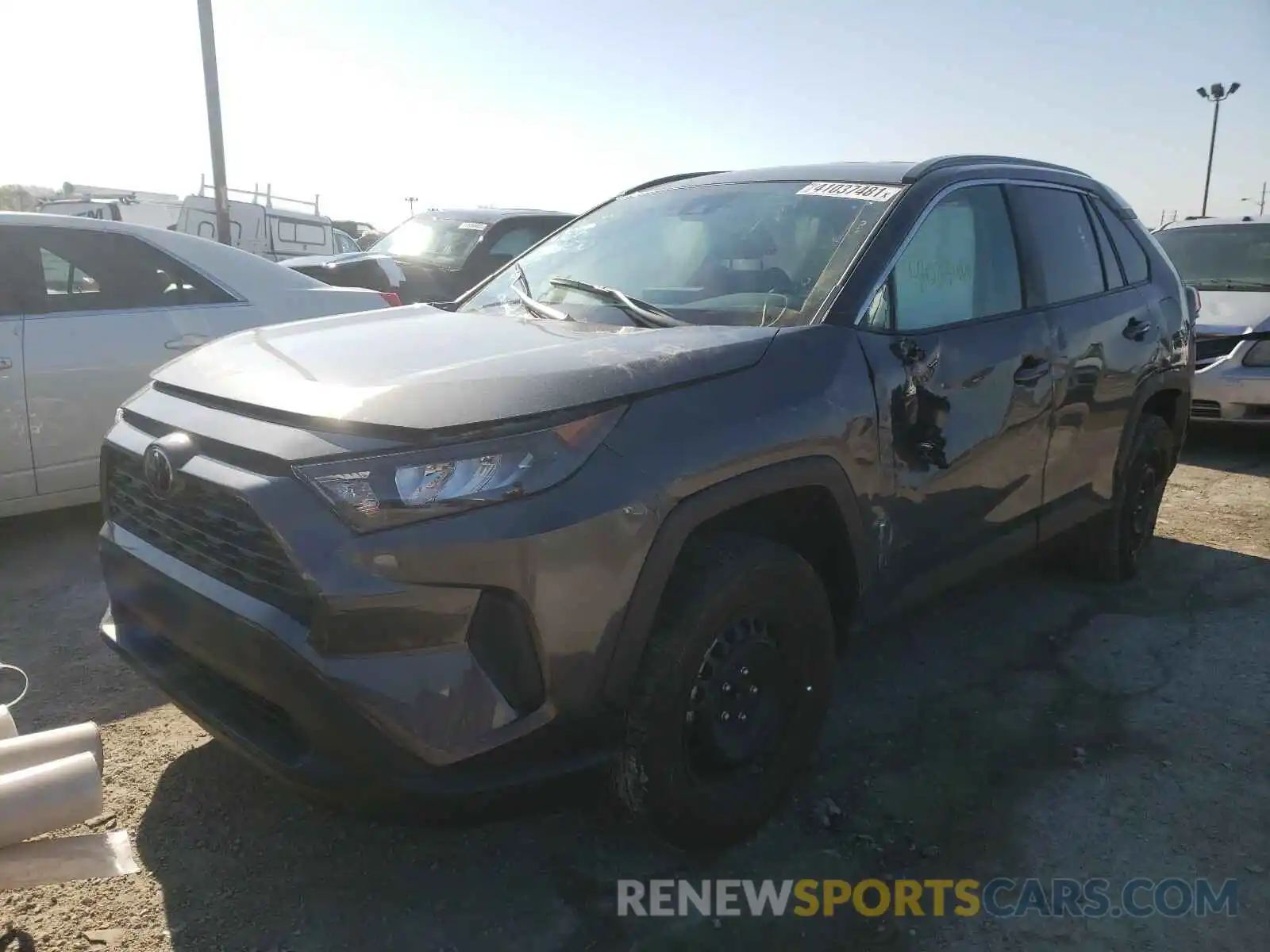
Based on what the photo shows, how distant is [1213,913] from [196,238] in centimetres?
520

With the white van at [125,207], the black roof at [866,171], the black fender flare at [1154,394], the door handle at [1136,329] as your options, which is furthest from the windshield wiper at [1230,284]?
the white van at [125,207]

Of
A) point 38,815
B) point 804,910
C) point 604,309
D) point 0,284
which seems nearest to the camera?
point 38,815

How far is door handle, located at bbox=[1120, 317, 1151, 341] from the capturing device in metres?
3.90

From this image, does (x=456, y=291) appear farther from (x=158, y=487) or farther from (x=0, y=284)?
(x=158, y=487)

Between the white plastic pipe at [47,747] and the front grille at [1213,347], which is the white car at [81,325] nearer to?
the white plastic pipe at [47,747]

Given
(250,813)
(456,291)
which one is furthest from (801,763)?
(456,291)

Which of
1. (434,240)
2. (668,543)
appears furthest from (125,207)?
(668,543)

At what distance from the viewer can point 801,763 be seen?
8.64 ft

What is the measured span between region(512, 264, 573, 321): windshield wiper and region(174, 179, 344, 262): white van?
1431 cm

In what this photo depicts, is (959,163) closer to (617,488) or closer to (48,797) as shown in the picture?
(617,488)

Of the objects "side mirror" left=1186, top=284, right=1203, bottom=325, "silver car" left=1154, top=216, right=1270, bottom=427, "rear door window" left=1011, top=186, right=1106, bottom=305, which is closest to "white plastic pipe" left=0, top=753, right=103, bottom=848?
"rear door window" left=1011, top=186, right=1106, bottom=305

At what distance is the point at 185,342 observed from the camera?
473cm

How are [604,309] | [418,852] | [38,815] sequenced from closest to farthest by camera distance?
[38,815]
[418,852]
[604,309]

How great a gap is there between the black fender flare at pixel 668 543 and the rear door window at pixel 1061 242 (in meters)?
1.70
